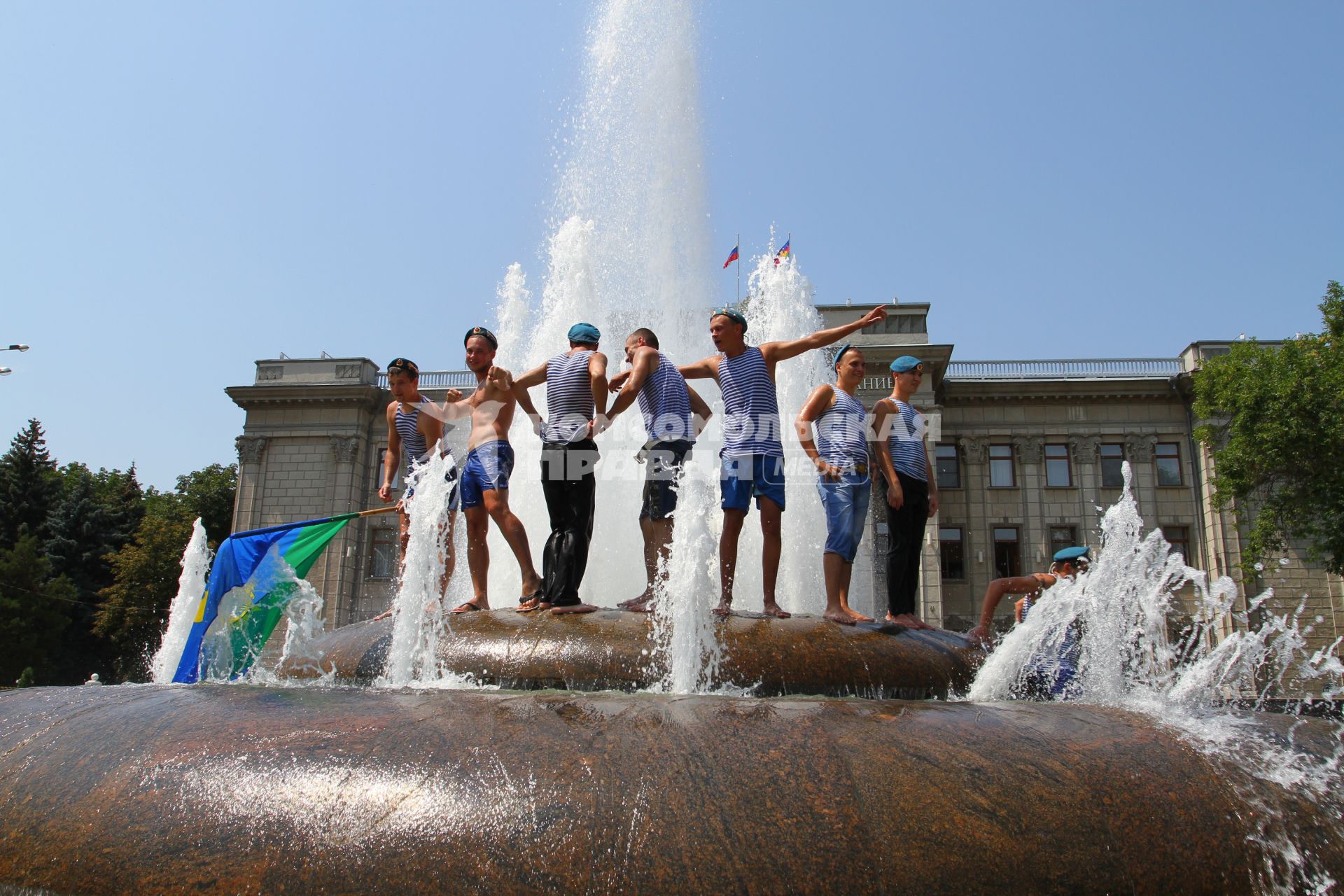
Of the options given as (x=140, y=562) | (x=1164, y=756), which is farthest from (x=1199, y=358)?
(x=140, y=562)

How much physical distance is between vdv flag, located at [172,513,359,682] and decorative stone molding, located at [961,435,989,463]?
28744mm

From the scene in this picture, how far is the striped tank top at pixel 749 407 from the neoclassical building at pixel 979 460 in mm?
24401

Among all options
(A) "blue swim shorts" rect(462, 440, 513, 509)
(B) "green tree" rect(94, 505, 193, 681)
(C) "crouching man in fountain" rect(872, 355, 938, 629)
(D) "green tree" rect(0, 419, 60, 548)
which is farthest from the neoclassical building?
(A) "blue swim shorts" rect(462, 440, 513, 509)

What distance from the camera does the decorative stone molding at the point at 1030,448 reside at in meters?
32.6

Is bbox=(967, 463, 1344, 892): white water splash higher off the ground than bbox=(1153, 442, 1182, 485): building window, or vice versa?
bbox=(1153, 442, 1182, 485): building window

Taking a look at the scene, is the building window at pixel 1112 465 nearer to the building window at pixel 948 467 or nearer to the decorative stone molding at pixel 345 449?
the building window at pixel 948 467

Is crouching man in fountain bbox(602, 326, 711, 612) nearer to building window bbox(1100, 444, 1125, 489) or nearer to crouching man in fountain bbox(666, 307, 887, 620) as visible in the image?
crouching man in fountain bbox(666, 307, 887, 620)

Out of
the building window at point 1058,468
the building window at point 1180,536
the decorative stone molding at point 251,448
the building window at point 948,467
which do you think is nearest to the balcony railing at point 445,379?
the decorative stone molding at point 251,448

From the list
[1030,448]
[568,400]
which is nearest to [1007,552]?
[1030,448]

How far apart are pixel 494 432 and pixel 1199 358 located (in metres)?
32.7

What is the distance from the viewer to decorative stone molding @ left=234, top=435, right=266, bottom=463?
33500mm

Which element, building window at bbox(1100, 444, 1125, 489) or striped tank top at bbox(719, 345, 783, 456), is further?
building window at bbox(1100, 444, 1125, 489)

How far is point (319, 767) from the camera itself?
9.35 feet

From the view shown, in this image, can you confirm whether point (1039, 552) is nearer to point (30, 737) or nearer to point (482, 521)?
point (482, 521)
